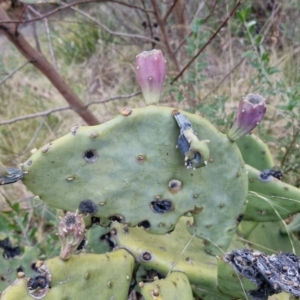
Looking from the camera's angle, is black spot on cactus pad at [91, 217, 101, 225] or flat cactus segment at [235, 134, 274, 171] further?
flat cactus segment at [235, 134, 274, 171]

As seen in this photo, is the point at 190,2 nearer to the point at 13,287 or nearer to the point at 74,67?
the point at 74,67

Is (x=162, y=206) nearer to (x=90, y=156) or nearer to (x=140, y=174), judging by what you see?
(x=140, y=174)

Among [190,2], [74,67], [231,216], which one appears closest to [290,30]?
[190,2]

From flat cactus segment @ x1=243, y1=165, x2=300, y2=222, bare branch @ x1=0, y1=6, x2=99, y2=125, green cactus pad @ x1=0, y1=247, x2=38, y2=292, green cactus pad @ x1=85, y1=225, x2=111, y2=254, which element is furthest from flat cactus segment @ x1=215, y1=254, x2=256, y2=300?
bare branch @ x1=0, y1=6, x2=99, y2=125

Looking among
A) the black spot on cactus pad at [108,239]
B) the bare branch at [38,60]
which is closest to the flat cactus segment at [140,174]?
the black spot on cactus pad at [108,239]

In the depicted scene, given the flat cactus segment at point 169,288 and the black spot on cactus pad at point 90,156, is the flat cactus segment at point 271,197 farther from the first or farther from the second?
the black spot on cactus pad at point 90,156

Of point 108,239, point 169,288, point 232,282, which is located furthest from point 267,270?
point 108,239

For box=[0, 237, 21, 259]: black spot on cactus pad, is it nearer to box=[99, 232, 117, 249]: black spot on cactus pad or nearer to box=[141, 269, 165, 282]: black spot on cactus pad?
box=[99, 232, 117, 249]: black spot on cactus pad
